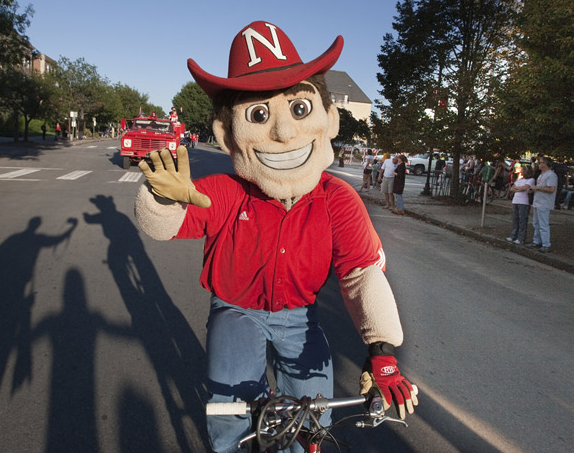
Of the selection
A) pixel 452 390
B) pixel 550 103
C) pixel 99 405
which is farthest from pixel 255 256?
pixel 550 103

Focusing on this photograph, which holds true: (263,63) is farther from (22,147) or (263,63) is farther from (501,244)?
(22,147)

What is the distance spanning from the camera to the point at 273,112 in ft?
7.07

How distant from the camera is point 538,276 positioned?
26.1 ft

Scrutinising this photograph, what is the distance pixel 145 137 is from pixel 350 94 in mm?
70980

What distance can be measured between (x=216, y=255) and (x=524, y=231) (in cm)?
974

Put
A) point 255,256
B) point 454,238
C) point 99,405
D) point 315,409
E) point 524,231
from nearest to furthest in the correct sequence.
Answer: point 315,409, point 255,256, point 99,405, point 524,231, point 454,238

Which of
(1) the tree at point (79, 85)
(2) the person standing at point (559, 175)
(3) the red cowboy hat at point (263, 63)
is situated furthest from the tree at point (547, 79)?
(1) the tree at point (79, 85)

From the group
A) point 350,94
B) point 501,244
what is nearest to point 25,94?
point 501,244

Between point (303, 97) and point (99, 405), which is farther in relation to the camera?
point (99, 405)

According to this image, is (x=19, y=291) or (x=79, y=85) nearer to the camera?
(x=19, y=291)

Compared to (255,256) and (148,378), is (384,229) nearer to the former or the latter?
(148,378)

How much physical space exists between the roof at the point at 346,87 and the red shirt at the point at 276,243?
8597 centimetres

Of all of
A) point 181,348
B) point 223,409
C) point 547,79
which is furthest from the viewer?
point 547,79

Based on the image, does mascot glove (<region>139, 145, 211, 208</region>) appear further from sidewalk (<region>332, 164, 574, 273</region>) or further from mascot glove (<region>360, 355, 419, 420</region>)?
sidewalk (<region>332, 164, 574, 273</region>)
